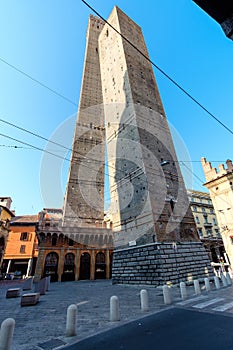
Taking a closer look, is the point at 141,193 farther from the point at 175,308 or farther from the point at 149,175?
the point at 175,308

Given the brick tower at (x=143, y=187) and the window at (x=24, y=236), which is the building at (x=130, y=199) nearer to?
the brick tower at (x=143, y=187)

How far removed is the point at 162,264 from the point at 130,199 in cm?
584

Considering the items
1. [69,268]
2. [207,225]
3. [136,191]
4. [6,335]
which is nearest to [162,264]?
[136,191]

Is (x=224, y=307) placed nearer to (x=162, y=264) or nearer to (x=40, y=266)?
(x=162, y=264)

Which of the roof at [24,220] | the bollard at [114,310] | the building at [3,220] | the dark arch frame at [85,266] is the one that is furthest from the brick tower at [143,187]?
the roof at [24,220]

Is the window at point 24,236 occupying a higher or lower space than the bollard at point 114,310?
higher

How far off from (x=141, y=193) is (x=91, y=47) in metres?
42.9

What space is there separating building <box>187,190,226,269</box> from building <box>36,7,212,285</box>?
16160mm

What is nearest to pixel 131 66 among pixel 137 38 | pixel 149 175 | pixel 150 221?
pixel 137 38

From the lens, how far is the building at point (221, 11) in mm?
2166

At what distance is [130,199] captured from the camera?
52.0 ft

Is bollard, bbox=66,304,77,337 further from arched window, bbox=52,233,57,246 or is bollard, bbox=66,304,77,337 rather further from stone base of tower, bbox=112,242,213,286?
arched window, bbox=52,233,57,246

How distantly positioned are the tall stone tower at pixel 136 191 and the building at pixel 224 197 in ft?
32.2

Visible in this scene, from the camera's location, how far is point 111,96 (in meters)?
22.2
